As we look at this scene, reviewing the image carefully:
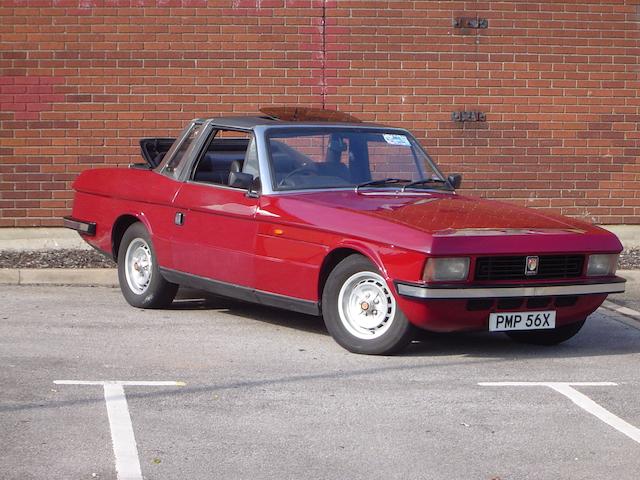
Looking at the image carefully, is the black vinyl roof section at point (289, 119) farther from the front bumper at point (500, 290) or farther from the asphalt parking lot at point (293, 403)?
the front bumper at point (500, 290)

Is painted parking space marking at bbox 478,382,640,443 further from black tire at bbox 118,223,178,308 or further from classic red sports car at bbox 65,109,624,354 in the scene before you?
black tire at bbox 118,223,178,308

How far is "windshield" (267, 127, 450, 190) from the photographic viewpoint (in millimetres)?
9453

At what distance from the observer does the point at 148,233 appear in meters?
10.4

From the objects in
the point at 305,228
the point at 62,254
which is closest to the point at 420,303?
the point at 305,228

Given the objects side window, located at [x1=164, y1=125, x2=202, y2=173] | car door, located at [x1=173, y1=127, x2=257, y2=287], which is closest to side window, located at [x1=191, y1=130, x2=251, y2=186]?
car door, located at [x1=173, y1=127, x2=257, y2=287]

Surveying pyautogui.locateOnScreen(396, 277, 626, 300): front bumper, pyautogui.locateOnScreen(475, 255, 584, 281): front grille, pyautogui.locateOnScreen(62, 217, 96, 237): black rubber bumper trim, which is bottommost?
pyautogui.locateOnScreen(62, 217, 96, 237): black rubber bumper trim

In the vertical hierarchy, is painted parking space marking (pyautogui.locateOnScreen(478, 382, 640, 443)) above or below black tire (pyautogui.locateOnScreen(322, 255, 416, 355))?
below

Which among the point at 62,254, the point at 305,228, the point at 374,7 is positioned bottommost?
the point at 62,254

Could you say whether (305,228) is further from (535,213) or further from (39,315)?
(39,315)

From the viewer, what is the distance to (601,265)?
346 inches

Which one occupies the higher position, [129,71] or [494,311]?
[129,71]

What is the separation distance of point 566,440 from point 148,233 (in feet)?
15.8

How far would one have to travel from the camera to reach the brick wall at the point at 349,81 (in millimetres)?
13938

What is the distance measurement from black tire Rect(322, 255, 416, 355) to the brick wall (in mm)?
5820
